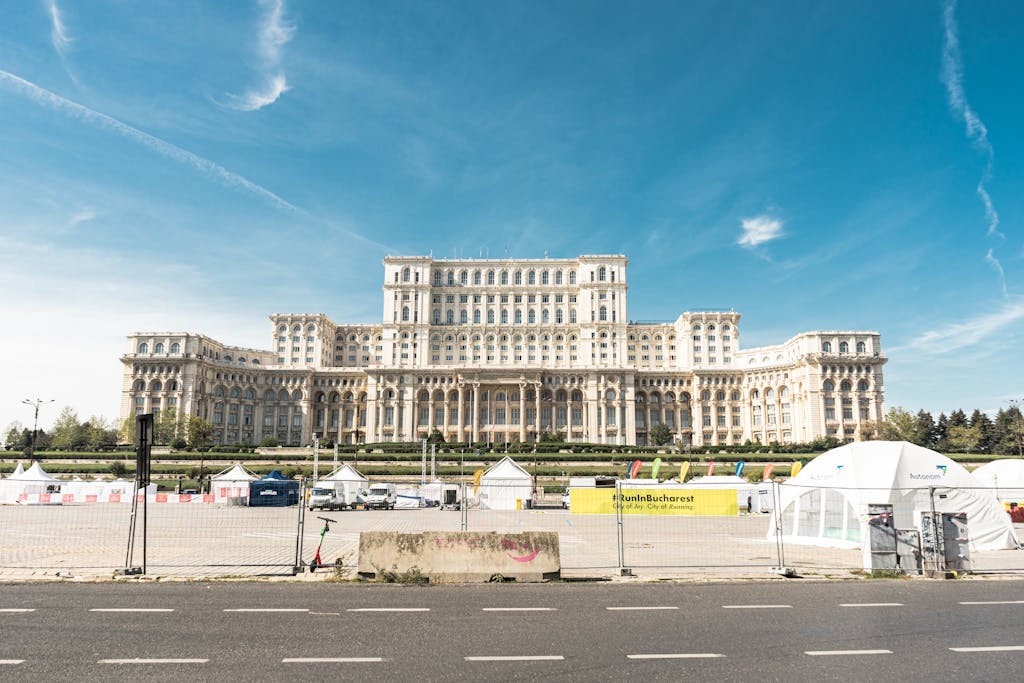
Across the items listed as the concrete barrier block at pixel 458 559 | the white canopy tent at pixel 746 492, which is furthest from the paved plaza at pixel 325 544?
the white canopy tent at pixel 746 492

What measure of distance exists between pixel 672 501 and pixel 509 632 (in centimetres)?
2037

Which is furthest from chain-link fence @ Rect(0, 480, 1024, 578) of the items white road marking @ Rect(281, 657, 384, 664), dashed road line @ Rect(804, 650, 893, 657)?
white road marking @ Rect(281, 657, 384, 664)

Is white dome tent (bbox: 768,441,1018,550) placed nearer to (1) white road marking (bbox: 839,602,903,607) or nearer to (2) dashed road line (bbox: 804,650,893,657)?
(1) white road marking (bbox: 839,602,903,607)

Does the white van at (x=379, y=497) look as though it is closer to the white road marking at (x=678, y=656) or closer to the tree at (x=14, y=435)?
the white road marking at (x=678, y=656)

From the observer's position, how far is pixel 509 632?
35.5 ft

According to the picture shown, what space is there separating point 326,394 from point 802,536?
4455 inches

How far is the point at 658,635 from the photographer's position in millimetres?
10727

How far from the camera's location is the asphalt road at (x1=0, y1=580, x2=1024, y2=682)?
8.74m

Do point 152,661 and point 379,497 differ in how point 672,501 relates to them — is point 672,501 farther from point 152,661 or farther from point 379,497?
point 152,661

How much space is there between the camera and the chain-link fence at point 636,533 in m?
17.7

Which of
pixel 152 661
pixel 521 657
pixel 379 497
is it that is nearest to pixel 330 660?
pixel 152 661

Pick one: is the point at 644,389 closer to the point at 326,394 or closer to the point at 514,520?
the point at 326,394

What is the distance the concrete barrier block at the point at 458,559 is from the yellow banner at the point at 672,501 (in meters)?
13.0

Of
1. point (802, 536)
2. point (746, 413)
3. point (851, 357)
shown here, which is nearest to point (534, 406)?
point (746, 413)
